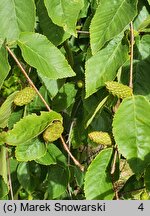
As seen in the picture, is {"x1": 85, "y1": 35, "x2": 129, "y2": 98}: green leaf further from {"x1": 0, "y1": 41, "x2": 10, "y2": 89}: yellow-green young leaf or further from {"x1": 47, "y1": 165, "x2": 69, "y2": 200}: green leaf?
{"x1": 47, "y1": 165, "x2": 69, "y2": 200}: green leaf

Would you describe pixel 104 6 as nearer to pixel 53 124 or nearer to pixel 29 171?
pixel 53 124

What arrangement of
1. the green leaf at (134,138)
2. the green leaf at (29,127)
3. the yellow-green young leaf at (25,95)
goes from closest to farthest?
the green leaf at (134,138), the green leaf at (29,127), the yellow-green young leaf at (25,95)

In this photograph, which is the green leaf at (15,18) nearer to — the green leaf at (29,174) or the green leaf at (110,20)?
the green leaf at (110,20)

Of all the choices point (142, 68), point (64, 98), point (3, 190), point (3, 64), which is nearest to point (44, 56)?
point (3, 64)

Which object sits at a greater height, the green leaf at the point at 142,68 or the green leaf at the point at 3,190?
the green leaf at the point at 142,68

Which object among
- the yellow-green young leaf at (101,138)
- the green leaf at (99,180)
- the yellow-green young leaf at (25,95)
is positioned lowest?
the green leaf at (99,180)

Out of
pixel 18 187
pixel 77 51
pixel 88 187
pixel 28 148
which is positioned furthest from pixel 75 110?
pixel 88 187

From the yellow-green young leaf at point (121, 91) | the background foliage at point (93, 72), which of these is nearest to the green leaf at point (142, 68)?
the background foliage at point (93, 72)
